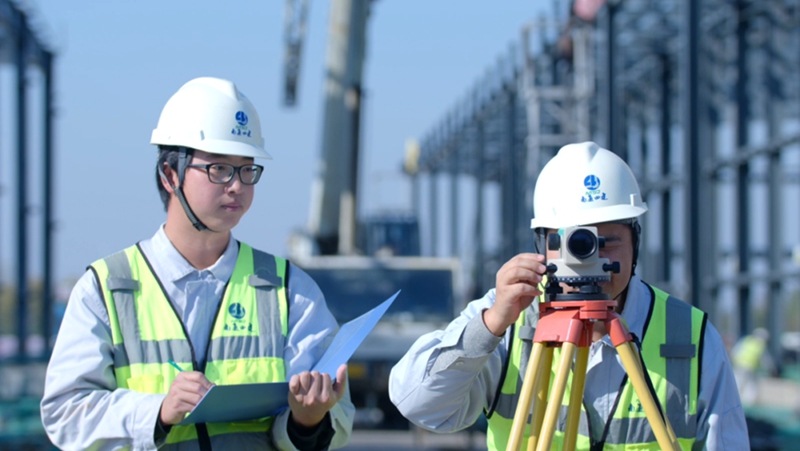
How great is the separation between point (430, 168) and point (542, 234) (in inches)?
1636

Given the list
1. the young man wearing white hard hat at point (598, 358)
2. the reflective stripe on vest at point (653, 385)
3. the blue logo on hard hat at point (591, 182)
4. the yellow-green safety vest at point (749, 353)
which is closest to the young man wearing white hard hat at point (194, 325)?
the young man wearing white hard hat at point (598, 358)

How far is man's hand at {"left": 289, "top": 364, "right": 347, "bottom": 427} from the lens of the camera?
2.90m

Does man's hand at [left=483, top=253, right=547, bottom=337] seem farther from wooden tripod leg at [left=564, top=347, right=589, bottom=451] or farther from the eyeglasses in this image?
the eyeglasses

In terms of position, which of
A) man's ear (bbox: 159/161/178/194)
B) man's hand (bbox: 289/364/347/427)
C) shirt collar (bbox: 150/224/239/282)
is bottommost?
man's hand (bbox: 289/364/347/427)

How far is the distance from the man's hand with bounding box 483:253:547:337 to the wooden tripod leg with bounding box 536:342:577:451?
0.16m

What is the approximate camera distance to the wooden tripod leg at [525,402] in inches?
100.0

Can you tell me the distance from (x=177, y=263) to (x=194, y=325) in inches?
8.1

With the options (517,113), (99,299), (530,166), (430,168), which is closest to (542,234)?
(99,299)

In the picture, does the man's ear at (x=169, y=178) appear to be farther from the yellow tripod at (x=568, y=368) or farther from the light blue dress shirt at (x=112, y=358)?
the yellow tripod at (x=568, y=368)

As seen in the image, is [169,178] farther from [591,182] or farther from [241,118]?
[591,182]

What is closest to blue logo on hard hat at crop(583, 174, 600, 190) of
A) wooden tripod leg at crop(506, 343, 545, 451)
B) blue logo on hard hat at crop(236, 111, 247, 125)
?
wooden tripod leg at crop(506, 343, 545, 451)

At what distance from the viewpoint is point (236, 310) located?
3.14 meters

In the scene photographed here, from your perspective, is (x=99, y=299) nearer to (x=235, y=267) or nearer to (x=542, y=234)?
(x=235, y=267)

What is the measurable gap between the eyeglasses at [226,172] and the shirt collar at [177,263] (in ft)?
0.74
